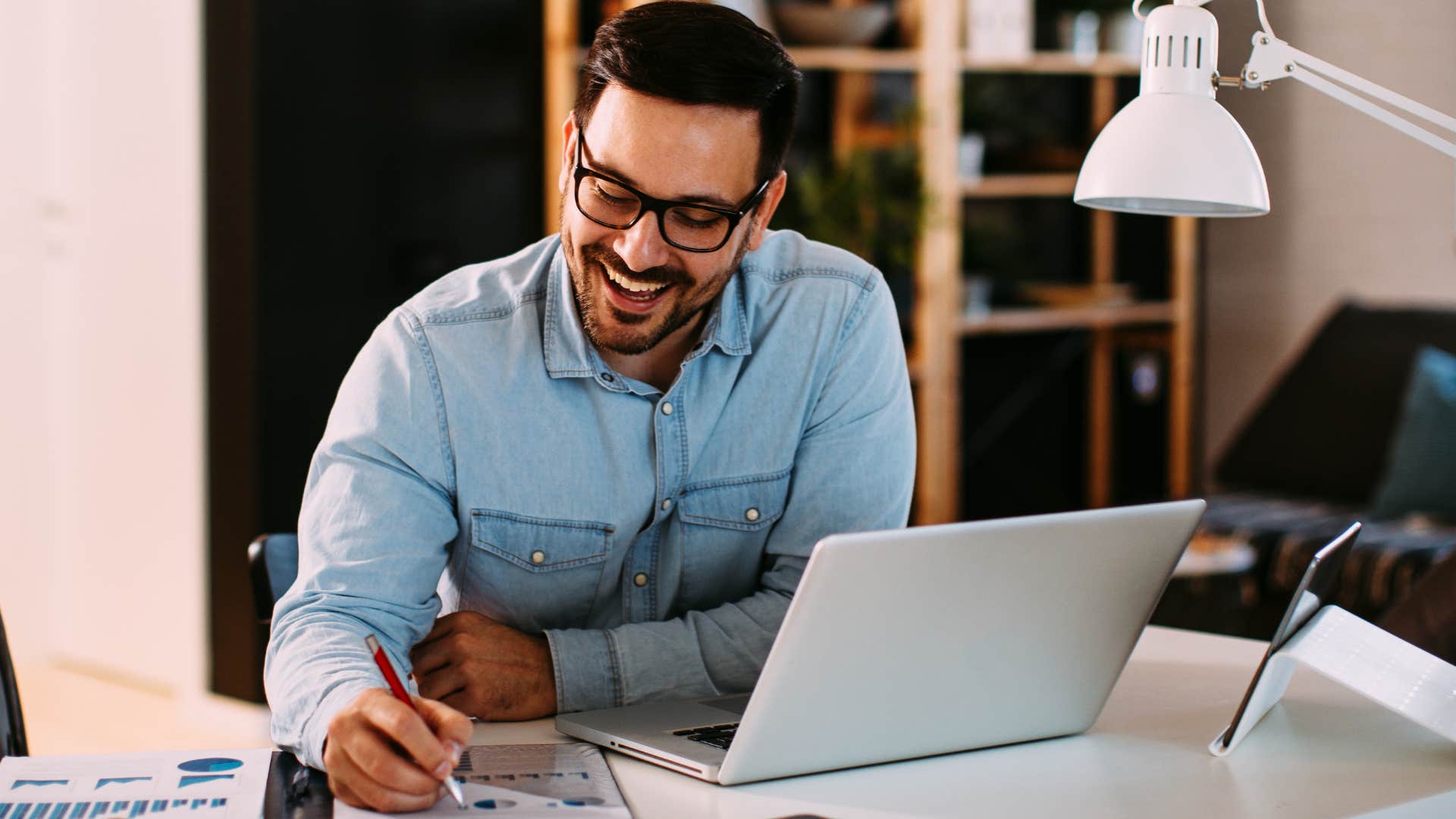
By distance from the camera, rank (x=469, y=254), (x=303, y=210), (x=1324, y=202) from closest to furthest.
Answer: (x=303, y=210), (x=469, y=254), (x=1324, y=202)

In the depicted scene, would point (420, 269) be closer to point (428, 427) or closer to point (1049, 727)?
point (428, 427)

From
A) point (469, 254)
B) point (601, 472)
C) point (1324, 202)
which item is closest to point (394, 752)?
point (601, 472)

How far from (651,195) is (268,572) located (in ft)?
1.77

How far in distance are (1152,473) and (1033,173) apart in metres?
1.06

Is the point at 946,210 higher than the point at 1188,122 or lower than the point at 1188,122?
lower

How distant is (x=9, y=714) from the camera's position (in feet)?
4.46

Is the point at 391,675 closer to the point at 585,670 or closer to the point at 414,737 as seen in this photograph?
the point at 414,737

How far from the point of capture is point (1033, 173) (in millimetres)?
4684

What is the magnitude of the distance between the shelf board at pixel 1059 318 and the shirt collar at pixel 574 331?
113 inches

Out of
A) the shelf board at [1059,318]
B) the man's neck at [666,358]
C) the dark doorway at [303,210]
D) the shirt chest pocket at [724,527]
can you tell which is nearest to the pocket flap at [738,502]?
the shirt chest pocket at [724,527]

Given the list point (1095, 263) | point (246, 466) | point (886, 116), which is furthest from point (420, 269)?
point (1095, 263)

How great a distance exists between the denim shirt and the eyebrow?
0.48 feet

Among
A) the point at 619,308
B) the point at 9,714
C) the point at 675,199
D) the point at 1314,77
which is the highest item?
the point at 1314,77

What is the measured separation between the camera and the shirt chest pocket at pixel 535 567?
1495 millimetres
